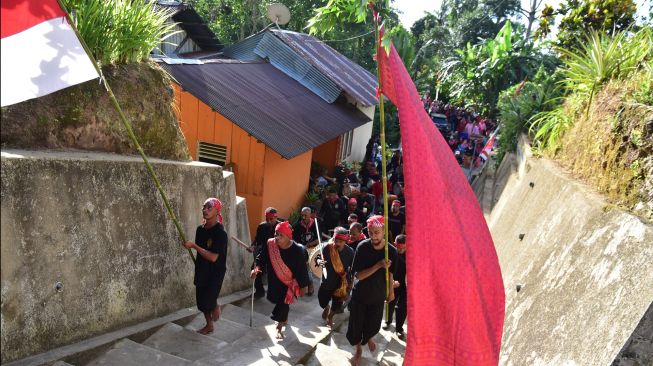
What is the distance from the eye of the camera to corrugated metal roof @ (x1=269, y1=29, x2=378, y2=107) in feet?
52.6

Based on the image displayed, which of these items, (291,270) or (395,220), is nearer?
(291,270)

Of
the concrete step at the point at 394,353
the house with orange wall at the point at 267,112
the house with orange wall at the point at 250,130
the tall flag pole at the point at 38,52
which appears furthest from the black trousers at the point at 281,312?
the house with orange wall at the point at 250,130

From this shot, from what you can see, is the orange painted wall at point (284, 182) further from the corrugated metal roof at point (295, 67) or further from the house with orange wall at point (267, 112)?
the corrugated metal roof at point (295, 67)

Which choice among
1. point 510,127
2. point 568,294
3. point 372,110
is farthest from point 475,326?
point 372,110

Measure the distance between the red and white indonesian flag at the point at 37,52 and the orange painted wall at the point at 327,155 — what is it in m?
12.6

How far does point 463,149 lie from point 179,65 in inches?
562

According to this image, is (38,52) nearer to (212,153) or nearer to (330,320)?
(330,320)

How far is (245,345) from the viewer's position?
5.74 metres

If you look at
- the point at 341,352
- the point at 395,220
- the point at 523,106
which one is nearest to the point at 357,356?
the point at 341,352

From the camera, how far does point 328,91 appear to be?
15633 millimetres

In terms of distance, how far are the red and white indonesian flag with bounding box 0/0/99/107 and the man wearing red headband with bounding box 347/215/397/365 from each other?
300cm

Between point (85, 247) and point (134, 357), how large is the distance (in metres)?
1.03

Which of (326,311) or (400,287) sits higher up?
(400,287)

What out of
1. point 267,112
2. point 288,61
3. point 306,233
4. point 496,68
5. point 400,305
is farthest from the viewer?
point 496,68
